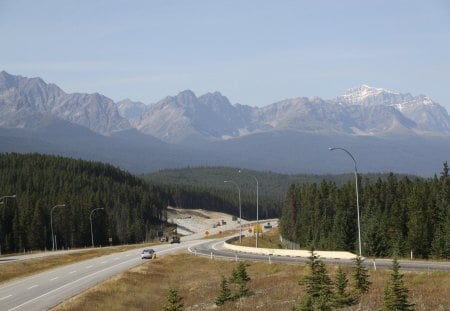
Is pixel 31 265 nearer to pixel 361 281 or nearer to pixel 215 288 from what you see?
pixel 215 288

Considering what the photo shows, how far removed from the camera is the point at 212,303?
157ft

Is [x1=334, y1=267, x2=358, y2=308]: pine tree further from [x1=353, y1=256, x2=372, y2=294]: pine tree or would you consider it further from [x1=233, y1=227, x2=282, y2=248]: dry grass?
[x1=233, y1=227, x2=282, y2=248]: dry grass

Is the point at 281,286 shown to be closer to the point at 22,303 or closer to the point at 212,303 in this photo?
the point at 212,303

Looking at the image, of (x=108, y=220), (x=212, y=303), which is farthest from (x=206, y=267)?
(x=108, y=220)

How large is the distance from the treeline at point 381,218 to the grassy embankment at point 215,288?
1135 centimetres

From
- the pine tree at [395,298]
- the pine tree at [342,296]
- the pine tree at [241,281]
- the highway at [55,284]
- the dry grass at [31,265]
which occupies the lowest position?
the dry grass at [31,265]

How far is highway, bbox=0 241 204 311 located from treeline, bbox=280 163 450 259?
1011 inches

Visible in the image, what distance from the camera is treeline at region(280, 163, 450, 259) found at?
82.6 metres

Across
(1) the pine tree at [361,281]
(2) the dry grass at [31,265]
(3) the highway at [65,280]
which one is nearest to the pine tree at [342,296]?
(1) the pine tree at [361,281]

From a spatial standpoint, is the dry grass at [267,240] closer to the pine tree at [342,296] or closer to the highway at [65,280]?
the highway at [65,280]

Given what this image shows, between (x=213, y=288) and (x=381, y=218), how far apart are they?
41.5 meters

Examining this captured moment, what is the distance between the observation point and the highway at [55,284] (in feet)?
156

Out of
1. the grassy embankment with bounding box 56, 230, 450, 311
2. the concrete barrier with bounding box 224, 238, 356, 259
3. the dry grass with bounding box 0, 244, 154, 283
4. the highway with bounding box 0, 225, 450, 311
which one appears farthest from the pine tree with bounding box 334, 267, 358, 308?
the dry grass with bounding box 0, 244, 154, 283

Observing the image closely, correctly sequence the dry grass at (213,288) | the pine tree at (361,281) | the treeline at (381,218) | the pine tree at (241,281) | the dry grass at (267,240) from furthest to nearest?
1. the dry grass at (267,240)
2. the treeline at (381,218)
3. the pine tree at (241,281)
4. the pine tree at (361,281)
5. the dry grass at (213,288)
